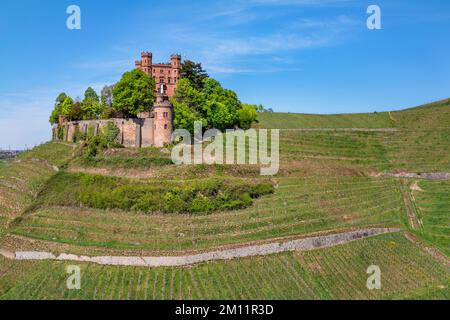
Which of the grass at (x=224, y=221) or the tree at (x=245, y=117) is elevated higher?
the tree at (x=245, y=117)

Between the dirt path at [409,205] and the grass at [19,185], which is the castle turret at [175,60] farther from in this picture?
the dirt path at [409,205]

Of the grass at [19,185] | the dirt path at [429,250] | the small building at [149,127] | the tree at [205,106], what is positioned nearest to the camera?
the dirt path at [429,250]

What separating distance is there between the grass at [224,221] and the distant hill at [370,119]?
31051 millimetres

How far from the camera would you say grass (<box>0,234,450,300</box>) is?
117 feet

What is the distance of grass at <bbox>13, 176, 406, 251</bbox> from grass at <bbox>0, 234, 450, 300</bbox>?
121 inches

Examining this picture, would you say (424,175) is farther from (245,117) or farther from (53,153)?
(53,153)

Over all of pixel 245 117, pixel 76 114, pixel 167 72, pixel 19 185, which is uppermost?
pixel 167 72

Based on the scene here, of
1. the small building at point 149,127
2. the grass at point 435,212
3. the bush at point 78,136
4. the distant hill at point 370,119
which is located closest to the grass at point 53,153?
the bush at point 78,136

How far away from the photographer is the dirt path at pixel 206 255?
128 ft

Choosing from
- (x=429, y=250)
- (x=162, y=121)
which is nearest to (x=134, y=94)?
(x=162, y=121)

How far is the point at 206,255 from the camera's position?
1567 inches

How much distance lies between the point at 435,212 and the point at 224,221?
22.0 meters
